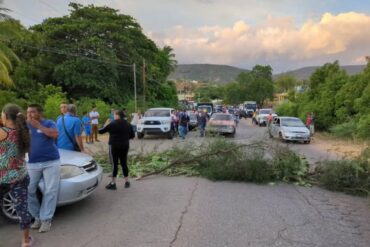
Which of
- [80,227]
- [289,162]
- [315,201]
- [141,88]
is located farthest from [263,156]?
[141,88]

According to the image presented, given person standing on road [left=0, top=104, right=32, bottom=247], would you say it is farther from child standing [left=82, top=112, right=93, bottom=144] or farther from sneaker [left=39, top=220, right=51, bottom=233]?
child standing [left=82, top=112, right=93, bottom=144]

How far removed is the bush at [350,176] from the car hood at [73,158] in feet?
17.4

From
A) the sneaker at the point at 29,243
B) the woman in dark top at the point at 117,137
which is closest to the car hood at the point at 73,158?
the woman in dark top at the point at 117,137

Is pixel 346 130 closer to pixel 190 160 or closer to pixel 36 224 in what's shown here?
pixel 190 160

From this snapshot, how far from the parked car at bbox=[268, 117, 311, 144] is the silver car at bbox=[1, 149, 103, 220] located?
14119 mm

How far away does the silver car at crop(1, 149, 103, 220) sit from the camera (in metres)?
5.94

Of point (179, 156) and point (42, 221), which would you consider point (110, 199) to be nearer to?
point (42, 221)

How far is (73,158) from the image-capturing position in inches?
262

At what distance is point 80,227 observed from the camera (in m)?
5.84

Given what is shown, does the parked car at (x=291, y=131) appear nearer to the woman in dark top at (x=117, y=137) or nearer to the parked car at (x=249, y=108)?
the woman in dark top at (x=117, y=137)

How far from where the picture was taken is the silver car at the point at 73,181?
5941 mm

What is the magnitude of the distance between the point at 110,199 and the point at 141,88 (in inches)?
1518

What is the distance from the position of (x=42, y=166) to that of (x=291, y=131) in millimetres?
16883

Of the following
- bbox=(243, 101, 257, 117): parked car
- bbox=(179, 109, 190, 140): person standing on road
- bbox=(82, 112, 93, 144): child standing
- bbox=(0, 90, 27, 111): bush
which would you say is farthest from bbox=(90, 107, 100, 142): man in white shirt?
bbox=(243, 101, 257, 117): parked car
